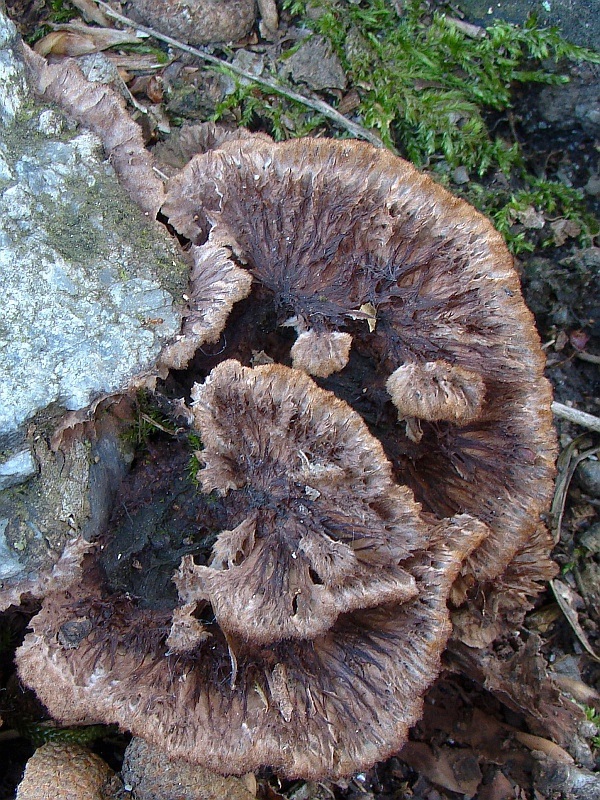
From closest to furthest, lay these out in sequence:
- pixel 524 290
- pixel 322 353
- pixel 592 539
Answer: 1. pixel 322 353
2. pixel 592 539
3. pixel 524 290

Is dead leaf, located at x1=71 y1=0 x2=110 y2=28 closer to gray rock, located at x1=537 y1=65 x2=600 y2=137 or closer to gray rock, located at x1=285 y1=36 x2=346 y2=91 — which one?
gray rock, located at x1=285 y1=36 x2=346 y2=91

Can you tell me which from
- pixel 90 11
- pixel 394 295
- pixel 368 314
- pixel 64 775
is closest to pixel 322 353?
pixel 368 314

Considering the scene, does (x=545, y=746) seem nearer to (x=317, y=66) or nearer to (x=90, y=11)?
(x=317, y=66)

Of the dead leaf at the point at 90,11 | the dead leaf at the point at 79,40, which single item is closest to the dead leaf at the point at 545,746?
the dead leaf at the point at 79,40

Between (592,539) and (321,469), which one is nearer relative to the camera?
(321,469)

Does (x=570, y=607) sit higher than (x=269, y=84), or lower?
lower

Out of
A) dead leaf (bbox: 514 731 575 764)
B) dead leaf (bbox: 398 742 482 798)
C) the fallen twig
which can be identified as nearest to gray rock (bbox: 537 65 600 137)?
the fallen twig

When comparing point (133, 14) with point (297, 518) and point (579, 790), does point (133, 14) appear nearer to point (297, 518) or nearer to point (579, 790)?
point (297, 518)
